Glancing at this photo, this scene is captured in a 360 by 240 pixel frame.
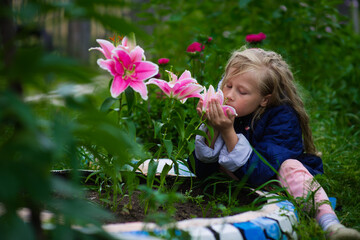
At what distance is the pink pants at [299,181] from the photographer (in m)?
1.92

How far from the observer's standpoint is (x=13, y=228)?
0.83 m

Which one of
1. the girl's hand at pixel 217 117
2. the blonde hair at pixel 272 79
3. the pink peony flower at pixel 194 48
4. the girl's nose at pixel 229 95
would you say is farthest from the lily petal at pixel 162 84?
the pink peony flower at pixel 194 48

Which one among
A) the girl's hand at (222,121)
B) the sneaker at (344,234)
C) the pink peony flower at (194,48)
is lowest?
the sneaker at (344,234)

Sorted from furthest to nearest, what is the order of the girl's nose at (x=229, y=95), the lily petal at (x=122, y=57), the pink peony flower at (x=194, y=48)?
the pink peony flower at (x=194, y=48)
the girl's nose at (x=229, y=95)
the lily petal at (x=122, y=57)

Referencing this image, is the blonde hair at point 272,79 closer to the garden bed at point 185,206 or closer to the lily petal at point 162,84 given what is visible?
the garden bed at point 185,206

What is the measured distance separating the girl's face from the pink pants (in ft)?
1.19

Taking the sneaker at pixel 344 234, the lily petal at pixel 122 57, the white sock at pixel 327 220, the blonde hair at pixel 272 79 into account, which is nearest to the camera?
the lily petal at pixel 122 57

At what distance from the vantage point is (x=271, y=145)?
2080mm

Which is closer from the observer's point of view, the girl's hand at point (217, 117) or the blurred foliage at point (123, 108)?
the blurred foliage at point (123, 108)

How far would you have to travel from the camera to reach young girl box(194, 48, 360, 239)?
194cm

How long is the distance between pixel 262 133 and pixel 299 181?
0.36 metres

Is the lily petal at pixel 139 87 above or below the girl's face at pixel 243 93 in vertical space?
above

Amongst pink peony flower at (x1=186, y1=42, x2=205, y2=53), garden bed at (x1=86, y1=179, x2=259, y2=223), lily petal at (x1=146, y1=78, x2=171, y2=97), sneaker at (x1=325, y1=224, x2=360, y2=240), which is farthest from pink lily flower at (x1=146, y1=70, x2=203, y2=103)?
pink peony flower at (x1=186, y1=42, x2=205, y2=53)

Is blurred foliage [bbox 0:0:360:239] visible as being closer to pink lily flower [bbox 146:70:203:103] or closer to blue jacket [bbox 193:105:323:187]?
pink lily flower [bbox 146:70:203:103]
